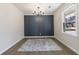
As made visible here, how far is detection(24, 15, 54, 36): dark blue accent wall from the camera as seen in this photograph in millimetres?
10984

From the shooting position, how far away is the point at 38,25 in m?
11.1

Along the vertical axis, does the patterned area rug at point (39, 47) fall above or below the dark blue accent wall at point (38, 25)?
below

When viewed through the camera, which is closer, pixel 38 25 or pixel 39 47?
pixel 39 47

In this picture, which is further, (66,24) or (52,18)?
(52,18)

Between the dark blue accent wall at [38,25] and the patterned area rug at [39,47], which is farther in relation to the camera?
the dark blue accent wall at [38,25]

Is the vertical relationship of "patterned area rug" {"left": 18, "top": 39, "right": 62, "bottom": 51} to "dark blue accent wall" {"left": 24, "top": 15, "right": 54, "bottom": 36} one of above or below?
below

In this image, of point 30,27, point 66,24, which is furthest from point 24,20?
point 66,24

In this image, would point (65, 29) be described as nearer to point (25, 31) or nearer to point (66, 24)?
point (66, 24)

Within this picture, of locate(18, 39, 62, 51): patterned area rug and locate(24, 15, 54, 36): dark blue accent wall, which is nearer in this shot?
locate(18, 39, 62, 51): patterned area rug

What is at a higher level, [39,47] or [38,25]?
[38,25]

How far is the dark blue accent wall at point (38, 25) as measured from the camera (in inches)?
432
